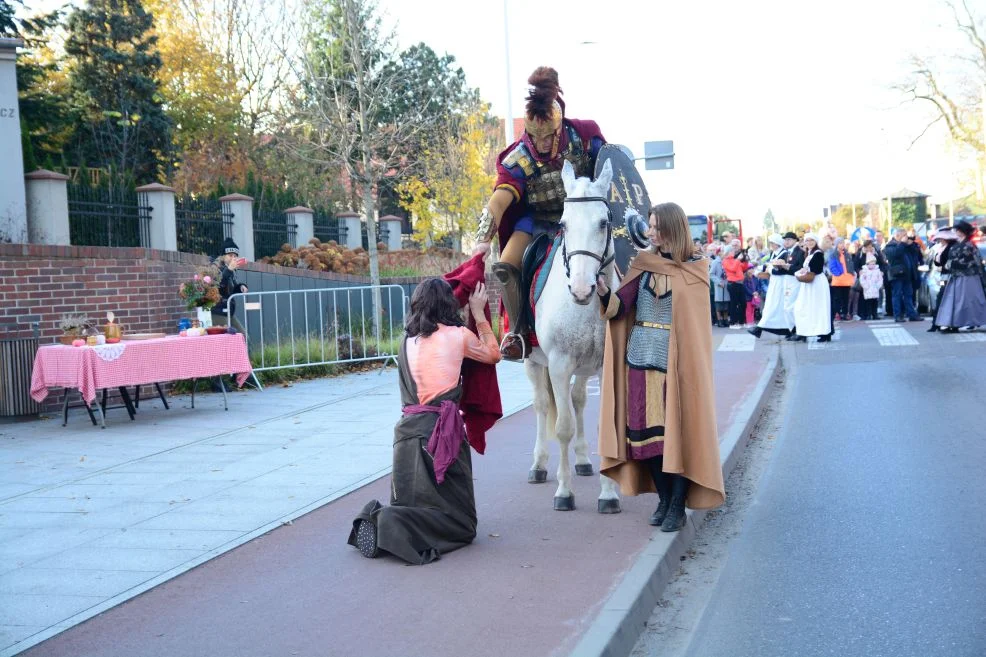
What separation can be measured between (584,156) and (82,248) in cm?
812

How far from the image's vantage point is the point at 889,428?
396 inches

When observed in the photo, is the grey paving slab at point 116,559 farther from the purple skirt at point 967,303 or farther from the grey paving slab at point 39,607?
the purple skirt at point 967,303

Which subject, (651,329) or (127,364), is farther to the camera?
(127,364)

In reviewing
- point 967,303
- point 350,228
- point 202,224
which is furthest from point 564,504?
point 350,228

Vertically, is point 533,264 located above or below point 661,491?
above

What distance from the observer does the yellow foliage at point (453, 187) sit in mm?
39219

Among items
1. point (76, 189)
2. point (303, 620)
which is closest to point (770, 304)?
point (76, 189)

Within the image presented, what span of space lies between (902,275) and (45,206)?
17.7 metres

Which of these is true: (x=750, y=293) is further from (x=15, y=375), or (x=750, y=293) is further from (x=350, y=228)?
(x=15, y=375)

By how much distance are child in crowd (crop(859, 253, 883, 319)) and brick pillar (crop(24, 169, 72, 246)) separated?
1776 centimetres

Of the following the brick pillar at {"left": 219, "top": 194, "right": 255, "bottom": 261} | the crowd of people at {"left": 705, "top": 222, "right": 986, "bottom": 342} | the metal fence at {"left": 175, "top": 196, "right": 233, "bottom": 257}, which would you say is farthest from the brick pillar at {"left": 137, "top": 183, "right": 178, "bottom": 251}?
the crowd of people at {"left": 705, "top": 222, "right": 986, "bottom": 342}

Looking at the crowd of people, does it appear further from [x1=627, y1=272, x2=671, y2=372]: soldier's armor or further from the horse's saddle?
[x1=627, y1=272, x2=671, y2=372]: soldier's armor

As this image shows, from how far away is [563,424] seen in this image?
7.05 metres

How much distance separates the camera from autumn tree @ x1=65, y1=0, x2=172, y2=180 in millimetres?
30172
